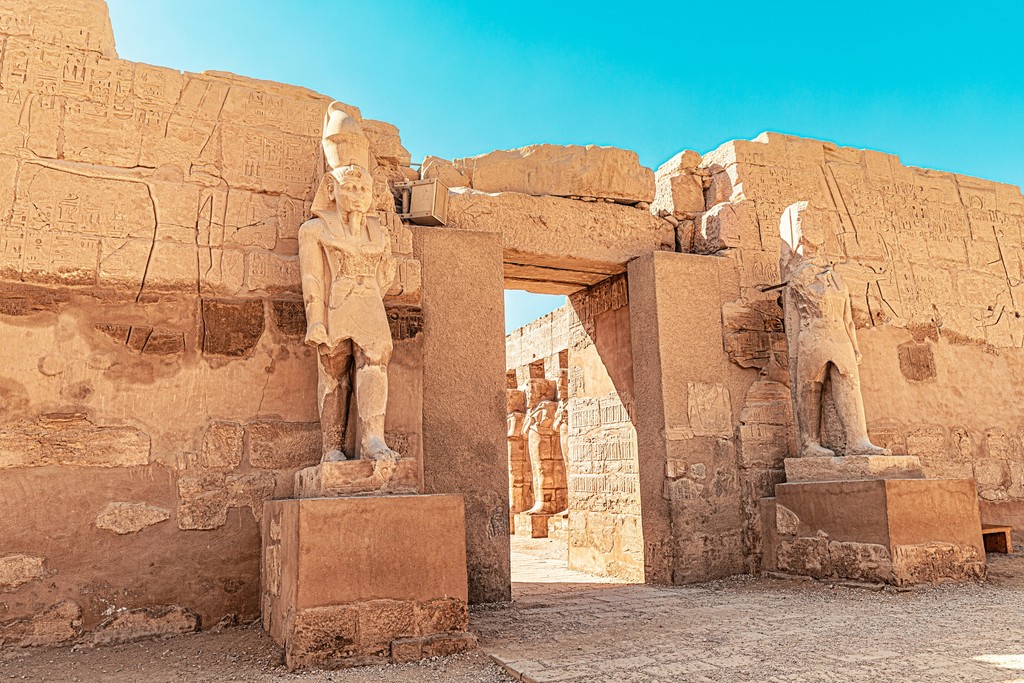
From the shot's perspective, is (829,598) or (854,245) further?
(854,245)

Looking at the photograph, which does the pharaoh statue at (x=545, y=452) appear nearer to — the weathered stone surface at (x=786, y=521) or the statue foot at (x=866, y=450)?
the weathered stone surface at (x=786, y=521)

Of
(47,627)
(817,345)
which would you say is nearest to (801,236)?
(817,345)

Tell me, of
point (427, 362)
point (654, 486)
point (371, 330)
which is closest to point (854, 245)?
point (654, 486)

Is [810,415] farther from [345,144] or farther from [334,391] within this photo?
[345,144]

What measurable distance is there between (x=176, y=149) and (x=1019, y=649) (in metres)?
4.90

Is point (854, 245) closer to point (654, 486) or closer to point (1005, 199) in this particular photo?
point (1005, 199)

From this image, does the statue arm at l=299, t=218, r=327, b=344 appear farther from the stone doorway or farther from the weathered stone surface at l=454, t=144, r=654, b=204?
the stone doorway

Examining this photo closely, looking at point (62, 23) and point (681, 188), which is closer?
point (62, 23)

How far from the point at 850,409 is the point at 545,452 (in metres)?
4.56

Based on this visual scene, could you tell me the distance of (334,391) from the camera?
13.4 feet

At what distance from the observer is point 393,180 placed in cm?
Answer: 541

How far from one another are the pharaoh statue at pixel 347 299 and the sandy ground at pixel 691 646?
1.12 m

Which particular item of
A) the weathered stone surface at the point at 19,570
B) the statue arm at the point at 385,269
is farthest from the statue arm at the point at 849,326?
the weathered stone surface at the point at 19,570

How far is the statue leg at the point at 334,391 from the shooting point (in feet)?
13.2
